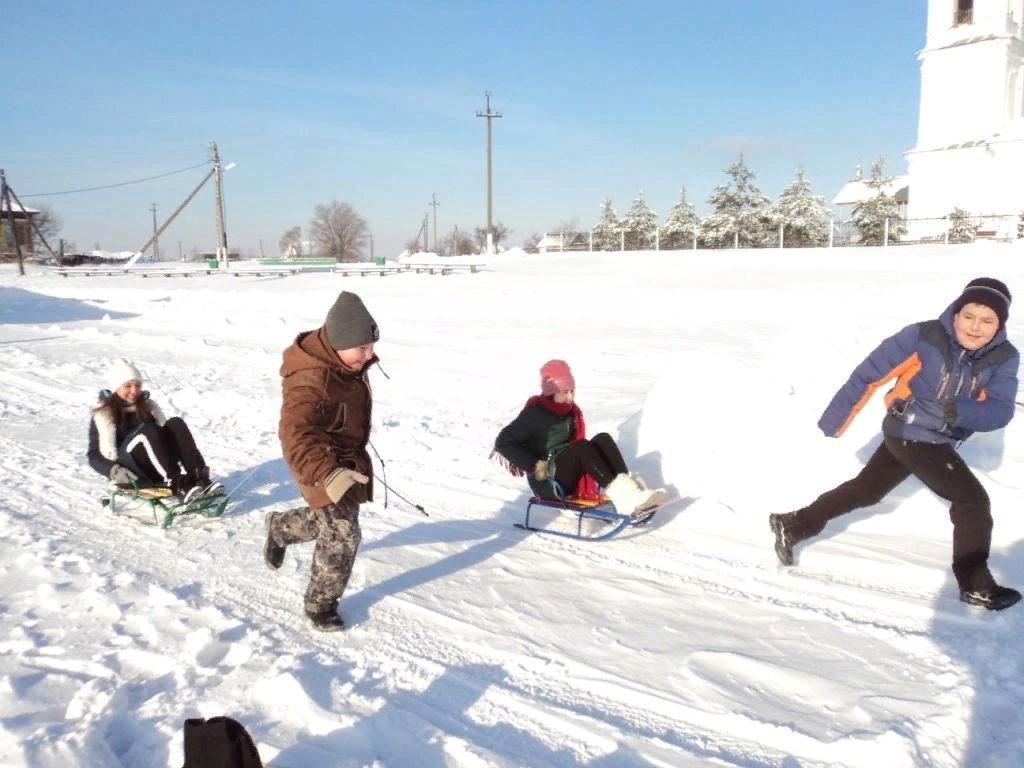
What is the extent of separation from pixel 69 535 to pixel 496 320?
45.0 feet

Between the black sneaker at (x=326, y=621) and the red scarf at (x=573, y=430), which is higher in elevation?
the red scarf at (x=573, y=430)

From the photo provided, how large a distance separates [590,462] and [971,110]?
1637 inches

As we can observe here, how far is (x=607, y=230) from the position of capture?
48.2 metres

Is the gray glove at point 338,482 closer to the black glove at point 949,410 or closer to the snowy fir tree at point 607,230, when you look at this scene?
the black glove at point 949,410

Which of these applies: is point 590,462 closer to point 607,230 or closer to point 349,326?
point 349,326

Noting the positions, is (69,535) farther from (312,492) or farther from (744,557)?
(744,557)

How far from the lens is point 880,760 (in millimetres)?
2781

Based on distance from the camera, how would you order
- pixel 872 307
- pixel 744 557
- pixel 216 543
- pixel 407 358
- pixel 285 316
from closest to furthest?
1. pixel 744 557
2. pixel 216 543
3. pixel 407 358
4. pixel 872 307
5. pixel 285 316

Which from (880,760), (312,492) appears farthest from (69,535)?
(880,760)

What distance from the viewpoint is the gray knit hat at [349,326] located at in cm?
365

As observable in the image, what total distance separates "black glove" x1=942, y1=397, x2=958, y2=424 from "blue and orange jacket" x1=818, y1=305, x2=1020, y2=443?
17 mm

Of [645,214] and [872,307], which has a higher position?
[645,214]

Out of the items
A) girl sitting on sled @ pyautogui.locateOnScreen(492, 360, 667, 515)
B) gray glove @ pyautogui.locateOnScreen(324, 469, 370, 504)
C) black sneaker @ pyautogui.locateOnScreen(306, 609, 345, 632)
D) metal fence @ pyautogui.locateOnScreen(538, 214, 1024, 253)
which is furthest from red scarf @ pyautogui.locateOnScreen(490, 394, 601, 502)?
metal fence @ pyautogui.locateOnScreen(538, 214, 1024, 253)

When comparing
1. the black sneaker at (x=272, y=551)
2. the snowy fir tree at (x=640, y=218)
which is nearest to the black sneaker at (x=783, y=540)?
the black sneaker at (x=272, y=551)
